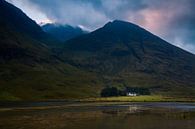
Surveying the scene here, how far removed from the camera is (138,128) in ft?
171

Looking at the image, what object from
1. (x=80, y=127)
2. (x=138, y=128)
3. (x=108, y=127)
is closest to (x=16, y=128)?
(x=80, y=127)

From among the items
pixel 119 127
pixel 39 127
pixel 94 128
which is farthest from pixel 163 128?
pixel 39 127

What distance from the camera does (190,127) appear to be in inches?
2087

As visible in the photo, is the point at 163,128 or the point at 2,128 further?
the point at 2,128

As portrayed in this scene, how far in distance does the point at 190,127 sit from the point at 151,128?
6.28 meters

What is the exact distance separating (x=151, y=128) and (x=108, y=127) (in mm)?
6816

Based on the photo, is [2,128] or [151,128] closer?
[151,128]

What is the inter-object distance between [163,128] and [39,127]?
780 inches

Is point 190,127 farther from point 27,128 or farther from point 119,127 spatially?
point 27,128

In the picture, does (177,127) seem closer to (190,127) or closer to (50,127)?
(190,127)

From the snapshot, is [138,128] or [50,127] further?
[50,127]

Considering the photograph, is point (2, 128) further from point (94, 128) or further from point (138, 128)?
point (138, 128)

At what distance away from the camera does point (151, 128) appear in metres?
51.8

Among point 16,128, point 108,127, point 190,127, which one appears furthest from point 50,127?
point 190,127
